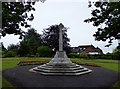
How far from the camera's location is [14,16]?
13914 millimetres

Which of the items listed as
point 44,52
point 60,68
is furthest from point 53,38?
point 60,68

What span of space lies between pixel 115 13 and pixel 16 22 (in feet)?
19.0

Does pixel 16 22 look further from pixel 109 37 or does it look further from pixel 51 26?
pixel 51 26

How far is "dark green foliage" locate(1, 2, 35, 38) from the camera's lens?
13281 millimetres

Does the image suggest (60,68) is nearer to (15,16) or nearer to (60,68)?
(60,68)

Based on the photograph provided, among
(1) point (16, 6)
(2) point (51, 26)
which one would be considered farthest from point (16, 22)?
(2) point (51, 26)

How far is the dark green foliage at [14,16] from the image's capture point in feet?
43.6

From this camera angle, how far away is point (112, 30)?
15562mm

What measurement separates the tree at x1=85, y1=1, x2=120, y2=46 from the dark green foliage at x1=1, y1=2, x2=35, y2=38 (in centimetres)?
396

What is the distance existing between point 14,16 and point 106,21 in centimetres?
602

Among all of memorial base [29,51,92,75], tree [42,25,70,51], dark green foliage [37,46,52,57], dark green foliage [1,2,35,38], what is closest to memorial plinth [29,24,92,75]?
memorial base [29,51,92,75]

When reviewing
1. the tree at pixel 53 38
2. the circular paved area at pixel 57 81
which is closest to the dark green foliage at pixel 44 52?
the tree at pixel 53 38

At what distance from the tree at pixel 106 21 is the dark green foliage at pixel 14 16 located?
3.96m

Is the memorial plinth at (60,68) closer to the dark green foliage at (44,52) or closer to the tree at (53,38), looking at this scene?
the dark green foliage at (44,52)
